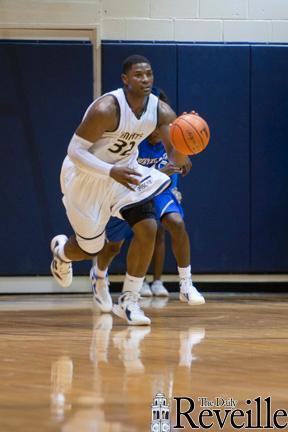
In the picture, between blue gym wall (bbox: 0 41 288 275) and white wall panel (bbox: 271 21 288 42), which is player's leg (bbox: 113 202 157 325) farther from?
white wall panel (bbox: 271 21 288 42)

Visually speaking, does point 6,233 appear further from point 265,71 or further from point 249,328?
point 249,328

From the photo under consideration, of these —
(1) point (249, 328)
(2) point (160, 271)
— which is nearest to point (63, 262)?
(1) point (249, 328)

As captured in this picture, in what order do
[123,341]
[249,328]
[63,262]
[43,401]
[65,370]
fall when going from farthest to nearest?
[63,262] < [249,328] < [123,341] < [65,370] < [43,401]

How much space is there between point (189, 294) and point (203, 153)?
7.93 ft

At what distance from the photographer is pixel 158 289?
8.34m

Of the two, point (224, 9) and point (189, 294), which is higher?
point (224, 9)

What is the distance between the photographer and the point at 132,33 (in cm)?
869

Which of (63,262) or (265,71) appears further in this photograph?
(265,71)

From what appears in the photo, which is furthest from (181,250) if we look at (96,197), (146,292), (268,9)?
(268,9)

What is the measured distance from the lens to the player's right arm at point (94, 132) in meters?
5.64

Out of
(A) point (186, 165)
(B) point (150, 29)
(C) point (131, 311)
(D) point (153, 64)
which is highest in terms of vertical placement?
(B) point (150, 29)

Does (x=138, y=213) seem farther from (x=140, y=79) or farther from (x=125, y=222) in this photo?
(x=140, y=79)

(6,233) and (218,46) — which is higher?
(218,46)

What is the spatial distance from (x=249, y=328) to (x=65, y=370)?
6.18 ft
